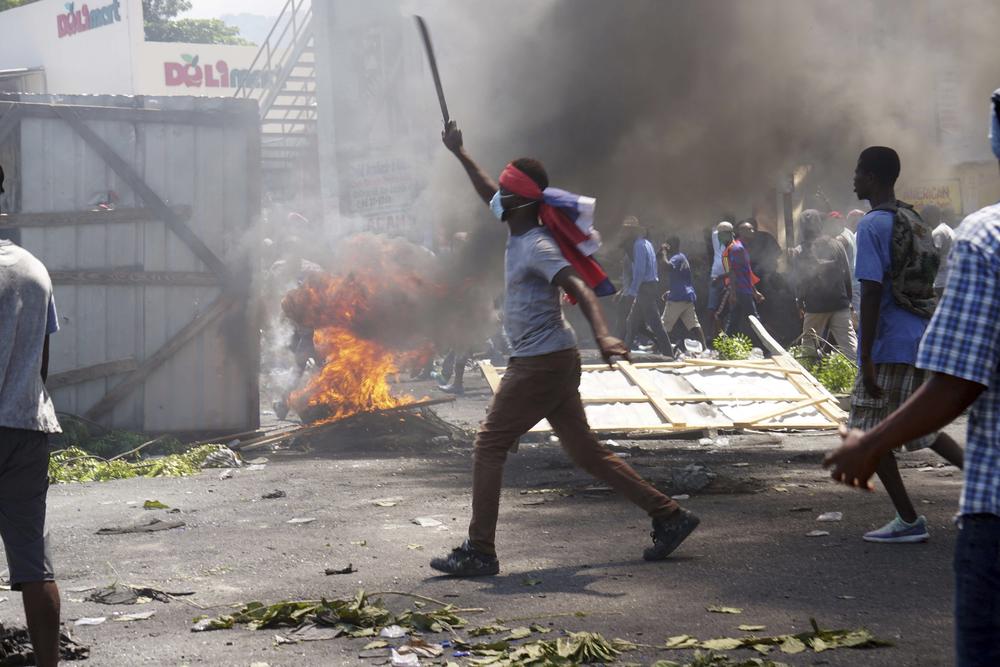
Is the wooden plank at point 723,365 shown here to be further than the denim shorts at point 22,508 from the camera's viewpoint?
Yes

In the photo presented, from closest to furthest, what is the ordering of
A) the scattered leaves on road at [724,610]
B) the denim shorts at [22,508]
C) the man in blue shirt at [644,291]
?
the denim shorts at [22,508], the scattered leaves on road at [724,610], the man in blue shirt at [644,291]

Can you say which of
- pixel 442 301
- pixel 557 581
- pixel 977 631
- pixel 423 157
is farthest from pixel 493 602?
pixel 423 157

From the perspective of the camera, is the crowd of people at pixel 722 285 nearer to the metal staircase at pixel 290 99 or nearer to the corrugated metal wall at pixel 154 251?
the corrugated metal wall at pixel 154 251

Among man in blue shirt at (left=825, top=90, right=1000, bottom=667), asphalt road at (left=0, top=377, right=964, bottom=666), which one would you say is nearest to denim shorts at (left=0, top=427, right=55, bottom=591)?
asphalt road at (left=0, top=377, right=964, bottom=666)

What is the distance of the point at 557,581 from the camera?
5.12 metres

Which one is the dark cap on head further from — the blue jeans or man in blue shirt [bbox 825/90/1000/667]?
the blue jeans

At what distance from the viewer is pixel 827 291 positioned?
11773mm

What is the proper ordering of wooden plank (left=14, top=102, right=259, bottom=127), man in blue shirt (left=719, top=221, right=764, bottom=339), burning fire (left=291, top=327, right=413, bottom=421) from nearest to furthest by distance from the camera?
1. wooden plank (left=14, top=102, right=259, bottom=127)
2. burning fire (left=291, top=327, right=413, bottom=421)
3. man in blue shirt (left=719, top=221, right=764, bottom=339)

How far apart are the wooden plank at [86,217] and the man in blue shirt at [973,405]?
8.70 meters

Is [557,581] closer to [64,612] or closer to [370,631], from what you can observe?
[370,631]

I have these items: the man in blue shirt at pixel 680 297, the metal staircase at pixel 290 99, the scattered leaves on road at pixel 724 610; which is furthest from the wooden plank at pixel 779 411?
the metal staircase at pixel 290 99

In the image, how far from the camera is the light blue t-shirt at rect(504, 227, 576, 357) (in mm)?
5355

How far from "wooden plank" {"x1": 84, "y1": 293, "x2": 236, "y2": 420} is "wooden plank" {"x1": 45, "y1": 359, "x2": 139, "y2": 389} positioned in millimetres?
75

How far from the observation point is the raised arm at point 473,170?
5.94m
